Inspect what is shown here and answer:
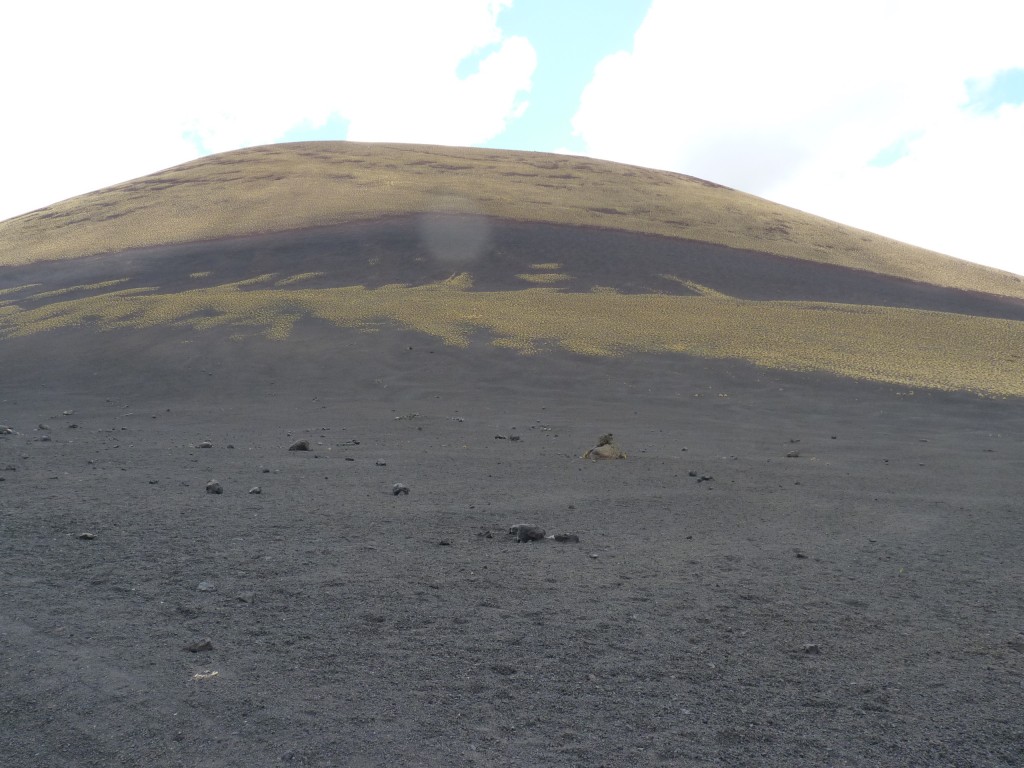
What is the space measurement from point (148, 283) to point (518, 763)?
106 ft

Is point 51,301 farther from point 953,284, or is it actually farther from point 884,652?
point 953,284

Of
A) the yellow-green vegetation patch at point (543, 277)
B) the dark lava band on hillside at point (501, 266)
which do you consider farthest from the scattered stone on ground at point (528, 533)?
the yellow-green vegetation patch at point (543, 277)

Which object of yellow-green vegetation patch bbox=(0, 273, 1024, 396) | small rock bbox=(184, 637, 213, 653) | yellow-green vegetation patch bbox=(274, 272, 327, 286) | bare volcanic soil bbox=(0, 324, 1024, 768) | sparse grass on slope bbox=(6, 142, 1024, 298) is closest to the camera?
bare volcanic soil bbox=(0, 324, 1024, 768)

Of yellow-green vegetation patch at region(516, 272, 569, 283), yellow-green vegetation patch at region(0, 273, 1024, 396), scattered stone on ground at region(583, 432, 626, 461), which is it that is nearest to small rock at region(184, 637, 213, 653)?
scattered stone on ground at region(583, 432, 626, 461)

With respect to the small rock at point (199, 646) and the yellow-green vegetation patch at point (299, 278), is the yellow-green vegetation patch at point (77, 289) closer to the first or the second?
the yellow-green vegetation patch at point (299, 278)

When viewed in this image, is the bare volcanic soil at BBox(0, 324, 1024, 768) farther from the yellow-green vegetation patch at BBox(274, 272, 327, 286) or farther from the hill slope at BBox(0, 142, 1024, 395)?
the yellow-green vegetation patch at BBox(274, 272, 327, 286)

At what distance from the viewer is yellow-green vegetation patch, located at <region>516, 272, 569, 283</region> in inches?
1248

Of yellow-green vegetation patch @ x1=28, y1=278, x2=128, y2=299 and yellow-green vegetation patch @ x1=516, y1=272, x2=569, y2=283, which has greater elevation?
yellow-green vegetation patch @ x1=516, y1=272, x2=569, y2=283

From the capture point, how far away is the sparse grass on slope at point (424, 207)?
40.8 meters

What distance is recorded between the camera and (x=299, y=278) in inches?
1235

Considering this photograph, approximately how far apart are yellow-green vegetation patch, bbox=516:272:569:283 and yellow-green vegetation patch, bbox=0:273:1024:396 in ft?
4.32

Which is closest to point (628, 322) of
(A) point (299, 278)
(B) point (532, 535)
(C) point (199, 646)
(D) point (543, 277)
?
(D) point (543, 277)

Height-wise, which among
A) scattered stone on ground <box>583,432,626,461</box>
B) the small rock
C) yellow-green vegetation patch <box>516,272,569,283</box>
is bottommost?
the small rock

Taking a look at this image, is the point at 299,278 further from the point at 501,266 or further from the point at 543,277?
the point at 543,277
